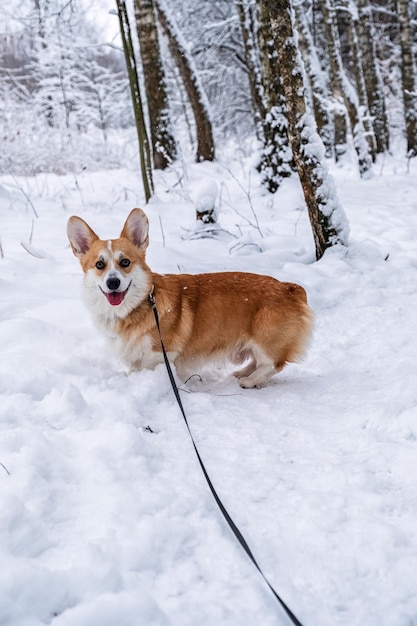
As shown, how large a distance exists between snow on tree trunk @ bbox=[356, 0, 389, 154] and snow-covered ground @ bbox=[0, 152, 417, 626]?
41.3 feet

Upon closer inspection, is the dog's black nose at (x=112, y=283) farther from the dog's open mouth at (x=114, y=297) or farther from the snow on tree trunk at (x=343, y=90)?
the snow on tree trunk at (x=343, y=90)

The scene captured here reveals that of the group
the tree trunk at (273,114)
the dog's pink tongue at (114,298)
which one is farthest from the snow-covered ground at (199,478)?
the tree trunk at (273,114)

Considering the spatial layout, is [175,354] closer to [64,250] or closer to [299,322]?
[299,322]

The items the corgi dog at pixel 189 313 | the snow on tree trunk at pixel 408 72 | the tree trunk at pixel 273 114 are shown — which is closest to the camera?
the corgi dog at pixel 189 313

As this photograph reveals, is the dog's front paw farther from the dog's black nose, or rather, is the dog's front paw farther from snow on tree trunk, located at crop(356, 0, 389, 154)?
snow on tree trunk, located at crop(356, 0, 389, 154)

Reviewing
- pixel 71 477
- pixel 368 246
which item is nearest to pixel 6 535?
pixel 71 477

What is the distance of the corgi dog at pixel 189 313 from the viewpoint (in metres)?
3.22

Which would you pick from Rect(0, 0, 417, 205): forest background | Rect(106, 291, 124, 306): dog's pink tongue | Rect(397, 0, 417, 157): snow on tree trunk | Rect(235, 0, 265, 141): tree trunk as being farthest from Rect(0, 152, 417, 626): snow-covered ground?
Rect(397, 0, 417, 157): snow on tree trunk

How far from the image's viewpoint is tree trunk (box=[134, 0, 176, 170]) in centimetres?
898

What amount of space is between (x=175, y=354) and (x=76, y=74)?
75.8ft

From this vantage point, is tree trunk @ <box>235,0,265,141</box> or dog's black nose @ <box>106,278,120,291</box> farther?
tree trunk @ <box>235,0,265,141</box>

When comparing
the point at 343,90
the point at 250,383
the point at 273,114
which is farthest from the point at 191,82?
the point at 250,383

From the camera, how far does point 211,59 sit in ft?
60.3

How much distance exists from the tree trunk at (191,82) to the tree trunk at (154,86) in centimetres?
202
